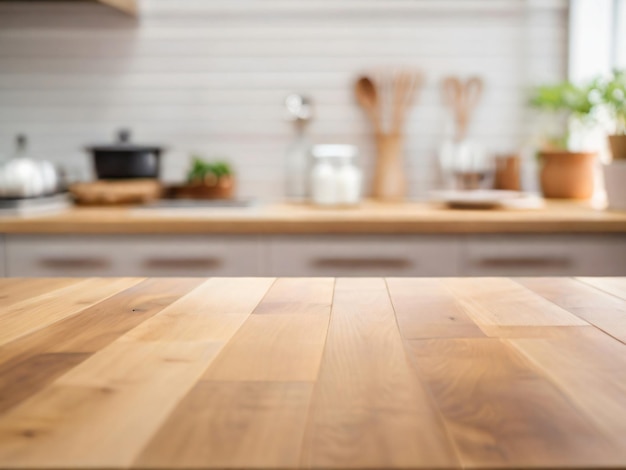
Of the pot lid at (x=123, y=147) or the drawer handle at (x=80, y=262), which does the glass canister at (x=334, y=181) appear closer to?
the pot lid at (x=123, y=147)

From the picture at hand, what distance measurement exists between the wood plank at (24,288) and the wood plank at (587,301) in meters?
0.65

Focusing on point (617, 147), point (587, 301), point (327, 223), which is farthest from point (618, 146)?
point (587, 301)

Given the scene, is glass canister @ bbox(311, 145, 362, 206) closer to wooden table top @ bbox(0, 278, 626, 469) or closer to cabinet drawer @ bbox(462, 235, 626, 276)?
cabinet drawer @ bbox(462, 235, 626, 276)

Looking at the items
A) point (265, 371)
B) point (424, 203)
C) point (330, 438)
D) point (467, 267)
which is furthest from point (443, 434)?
point (424, 203)

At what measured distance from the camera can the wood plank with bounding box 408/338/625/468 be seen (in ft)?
1.27

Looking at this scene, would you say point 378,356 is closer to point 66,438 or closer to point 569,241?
point 66,438

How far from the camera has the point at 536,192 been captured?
268cm

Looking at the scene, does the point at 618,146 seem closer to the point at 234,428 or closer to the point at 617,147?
the point at 617,147

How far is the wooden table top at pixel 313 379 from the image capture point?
398 millimetres

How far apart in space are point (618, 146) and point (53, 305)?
5.91 ft

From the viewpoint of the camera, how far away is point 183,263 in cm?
195

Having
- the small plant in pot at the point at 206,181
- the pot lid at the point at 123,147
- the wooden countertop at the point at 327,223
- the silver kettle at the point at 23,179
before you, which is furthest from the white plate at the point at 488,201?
the silver kettle at the point at 23,179

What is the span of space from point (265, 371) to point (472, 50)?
2.34 meters

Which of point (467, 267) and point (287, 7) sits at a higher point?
point (287, 7)
